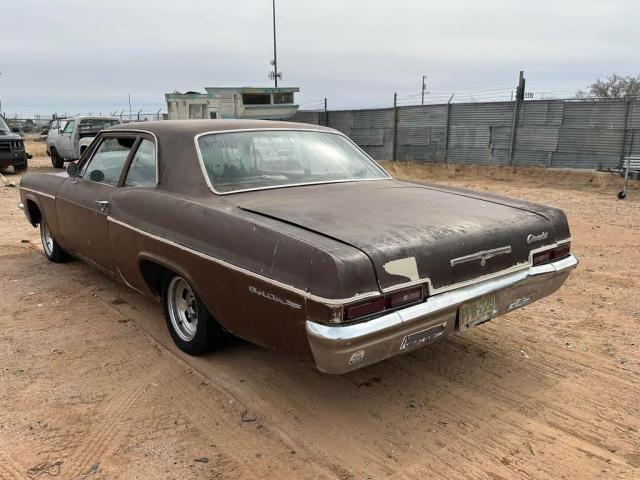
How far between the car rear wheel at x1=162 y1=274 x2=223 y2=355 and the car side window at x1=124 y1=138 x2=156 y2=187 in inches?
29.3

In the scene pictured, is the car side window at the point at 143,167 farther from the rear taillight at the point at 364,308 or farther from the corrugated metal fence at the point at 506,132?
the corrugated metal fence at the point at 506,132

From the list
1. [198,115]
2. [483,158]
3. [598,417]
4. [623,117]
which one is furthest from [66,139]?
[598,417]

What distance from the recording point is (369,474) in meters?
2.51

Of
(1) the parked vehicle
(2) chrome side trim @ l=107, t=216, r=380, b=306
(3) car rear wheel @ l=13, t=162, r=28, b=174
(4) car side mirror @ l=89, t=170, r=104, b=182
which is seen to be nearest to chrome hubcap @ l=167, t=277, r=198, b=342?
(2) chrome side trim @ l=107, t=216, r=380, b=306

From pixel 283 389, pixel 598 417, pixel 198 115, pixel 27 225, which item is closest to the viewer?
pixel 598 417

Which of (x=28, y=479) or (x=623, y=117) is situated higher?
(x=623, y=117)

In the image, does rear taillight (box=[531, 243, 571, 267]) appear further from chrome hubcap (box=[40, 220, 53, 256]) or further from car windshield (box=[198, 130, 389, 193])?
chrome hubcap (box=[40, 220, 53, 256])

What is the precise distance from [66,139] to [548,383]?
55.6 feet

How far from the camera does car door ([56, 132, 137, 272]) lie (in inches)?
167

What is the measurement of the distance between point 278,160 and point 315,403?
1.71 meters

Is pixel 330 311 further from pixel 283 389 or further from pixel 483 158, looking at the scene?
pixel 483 158

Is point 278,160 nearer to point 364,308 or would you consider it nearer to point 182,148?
point 182,148

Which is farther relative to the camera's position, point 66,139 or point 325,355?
point 66,139

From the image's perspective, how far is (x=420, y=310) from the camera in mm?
2605
